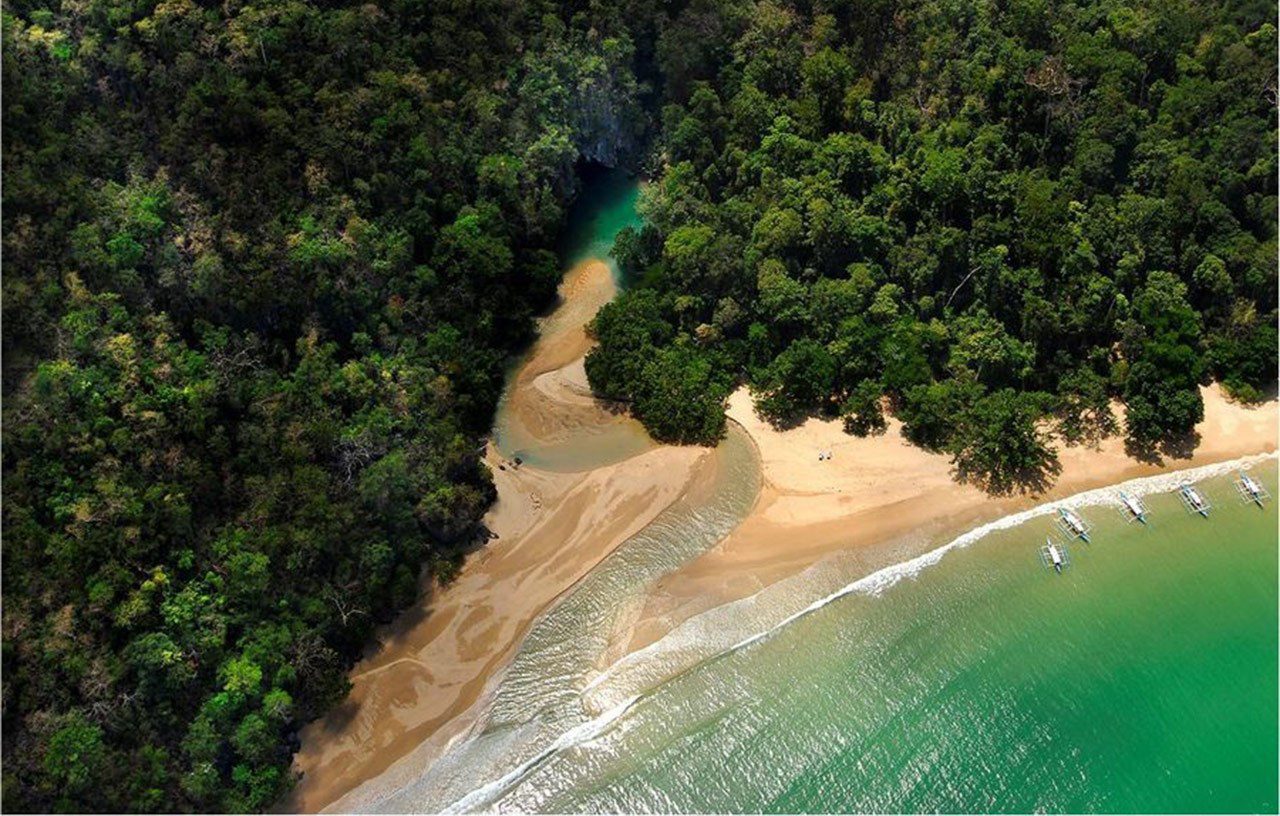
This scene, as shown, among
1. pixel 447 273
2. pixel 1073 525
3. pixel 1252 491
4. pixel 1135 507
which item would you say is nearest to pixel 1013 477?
pixel 1073 525

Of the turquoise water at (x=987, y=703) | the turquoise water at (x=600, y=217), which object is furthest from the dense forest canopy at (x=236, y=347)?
the turquoise water at (x=987, y=703)

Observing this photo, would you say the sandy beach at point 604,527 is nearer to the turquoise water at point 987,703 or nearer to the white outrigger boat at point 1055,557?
the white outrigger boat at point 1055,557

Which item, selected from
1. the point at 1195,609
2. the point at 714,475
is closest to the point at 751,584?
the point at 714,475

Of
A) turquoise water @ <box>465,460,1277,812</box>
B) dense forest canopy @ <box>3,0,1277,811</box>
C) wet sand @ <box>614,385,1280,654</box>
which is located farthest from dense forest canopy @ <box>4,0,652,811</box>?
wet sand @ <box>614,385,1280,654</box>

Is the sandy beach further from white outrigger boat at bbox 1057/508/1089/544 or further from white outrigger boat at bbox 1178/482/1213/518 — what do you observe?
white outrigger boat at bbox 1178/482/1213/518

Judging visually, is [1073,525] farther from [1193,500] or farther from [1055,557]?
[1193,500]
